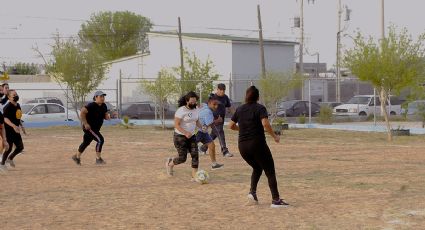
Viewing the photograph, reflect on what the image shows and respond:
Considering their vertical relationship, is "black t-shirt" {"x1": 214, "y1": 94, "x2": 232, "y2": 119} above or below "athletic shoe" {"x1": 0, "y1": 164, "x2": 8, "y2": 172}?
above

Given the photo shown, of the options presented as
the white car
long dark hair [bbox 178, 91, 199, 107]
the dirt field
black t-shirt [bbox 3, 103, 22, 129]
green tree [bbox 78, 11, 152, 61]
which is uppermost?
green tree [bbox 78, 11, 152, 61]

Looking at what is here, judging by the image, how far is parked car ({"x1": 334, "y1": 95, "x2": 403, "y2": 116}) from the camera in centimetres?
3944

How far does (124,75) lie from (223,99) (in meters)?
45.1

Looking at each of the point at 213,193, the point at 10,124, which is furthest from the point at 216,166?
the point at 10,124

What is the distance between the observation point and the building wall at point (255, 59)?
1992 inches

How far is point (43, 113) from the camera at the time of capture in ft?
108

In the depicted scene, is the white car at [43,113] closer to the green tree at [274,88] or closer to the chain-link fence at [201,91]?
the chain-link fence at [201,91]

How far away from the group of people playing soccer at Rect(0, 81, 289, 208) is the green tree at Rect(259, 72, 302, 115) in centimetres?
1347

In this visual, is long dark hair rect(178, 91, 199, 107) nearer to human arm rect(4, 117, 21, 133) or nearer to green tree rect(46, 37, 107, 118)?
human arm rect(4, 117, 21, 133)

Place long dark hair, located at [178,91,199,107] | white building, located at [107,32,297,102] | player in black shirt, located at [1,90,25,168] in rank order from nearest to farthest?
long dark hair, located at [178,91,199,107] → player in black shirt, located at [1,90,25,168] → white building, located at [107,32,297,102]

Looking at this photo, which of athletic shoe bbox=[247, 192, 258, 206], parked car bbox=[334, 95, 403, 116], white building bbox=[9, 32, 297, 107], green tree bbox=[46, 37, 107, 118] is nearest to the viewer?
athletic shoe bbox=[247, 192, 258, 206]

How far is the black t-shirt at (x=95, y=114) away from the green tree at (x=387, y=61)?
1058 cm

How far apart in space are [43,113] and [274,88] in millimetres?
10344

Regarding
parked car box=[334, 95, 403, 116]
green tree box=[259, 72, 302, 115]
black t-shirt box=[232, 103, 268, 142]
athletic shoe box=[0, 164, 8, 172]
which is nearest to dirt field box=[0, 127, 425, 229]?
athletic shoe box=[0, 164, 8, 172]
